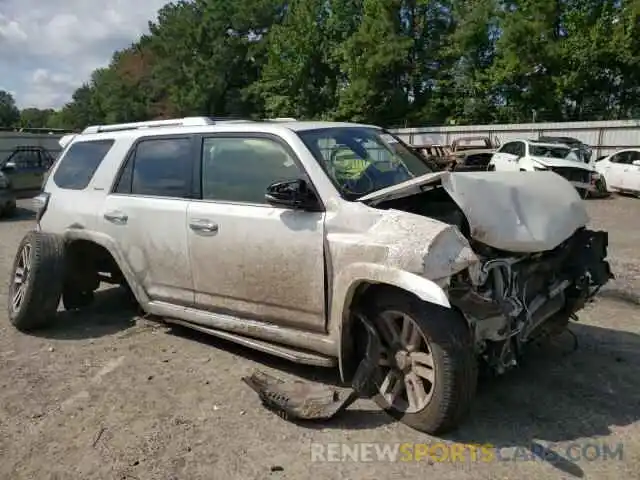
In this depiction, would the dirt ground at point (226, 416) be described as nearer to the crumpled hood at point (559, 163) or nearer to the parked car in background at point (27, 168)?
the crumpled hood at point (559, 163)

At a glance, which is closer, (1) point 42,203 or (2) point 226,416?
(2) point 226,416

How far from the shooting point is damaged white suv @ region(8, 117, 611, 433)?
3.26 meters

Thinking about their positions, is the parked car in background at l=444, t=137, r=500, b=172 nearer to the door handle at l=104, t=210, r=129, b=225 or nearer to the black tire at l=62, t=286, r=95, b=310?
the black tire at l=62, t=286, r=95, b=310

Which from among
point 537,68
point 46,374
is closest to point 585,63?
point 537,68

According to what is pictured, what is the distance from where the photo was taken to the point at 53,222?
17.9 feet

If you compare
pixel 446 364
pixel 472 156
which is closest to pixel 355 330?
pixel 446 364

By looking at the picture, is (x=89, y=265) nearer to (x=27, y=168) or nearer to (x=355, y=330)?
(x=355, y=330)

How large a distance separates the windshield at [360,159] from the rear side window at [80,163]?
216 centimetres

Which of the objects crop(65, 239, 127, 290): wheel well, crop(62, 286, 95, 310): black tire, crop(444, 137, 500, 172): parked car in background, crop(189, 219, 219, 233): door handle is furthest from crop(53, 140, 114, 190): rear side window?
crop(444, 137, 500, 172): parked car in background

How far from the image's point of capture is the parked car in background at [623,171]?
16.9 meters

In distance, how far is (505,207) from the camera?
361 centimetres

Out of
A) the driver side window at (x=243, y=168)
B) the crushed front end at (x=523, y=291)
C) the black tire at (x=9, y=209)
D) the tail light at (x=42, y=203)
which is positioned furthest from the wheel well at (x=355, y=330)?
the black tire at (x=9, y=209)

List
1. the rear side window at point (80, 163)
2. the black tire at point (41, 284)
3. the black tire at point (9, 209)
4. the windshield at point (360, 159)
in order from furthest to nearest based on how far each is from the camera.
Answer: the black tire at point (9, 209) < the rear side window at point (80, 163) < the black tire at point (41, 284) < the windshield at point (360, 159)

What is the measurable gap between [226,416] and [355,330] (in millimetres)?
940
